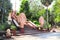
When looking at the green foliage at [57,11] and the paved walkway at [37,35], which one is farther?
the green foliage at [57,11]

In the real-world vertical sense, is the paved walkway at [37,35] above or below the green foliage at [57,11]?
below

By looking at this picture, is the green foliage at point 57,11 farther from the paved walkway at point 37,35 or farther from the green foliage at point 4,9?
the green foliage at point 4,9

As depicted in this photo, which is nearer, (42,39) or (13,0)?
(42,39)

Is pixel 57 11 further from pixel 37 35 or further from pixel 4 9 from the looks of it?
pixel 4 9

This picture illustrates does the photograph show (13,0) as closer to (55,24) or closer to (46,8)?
(46,8)

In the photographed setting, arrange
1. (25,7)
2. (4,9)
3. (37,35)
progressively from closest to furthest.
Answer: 1. (37,35)
2. (4,9)
3. (25,7)

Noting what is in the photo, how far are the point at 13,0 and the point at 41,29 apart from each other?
53 centimetres

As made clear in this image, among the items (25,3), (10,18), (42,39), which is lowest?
(42,39)

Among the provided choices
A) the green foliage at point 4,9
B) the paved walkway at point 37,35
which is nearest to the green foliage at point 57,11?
the paved walkway at point 37,35

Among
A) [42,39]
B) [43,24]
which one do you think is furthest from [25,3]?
[42,39]

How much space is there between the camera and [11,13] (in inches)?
103

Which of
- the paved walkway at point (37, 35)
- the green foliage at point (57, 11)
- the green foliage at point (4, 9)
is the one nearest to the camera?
the paved walkway at point (37, 35)

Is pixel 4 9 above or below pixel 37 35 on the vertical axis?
Result: above

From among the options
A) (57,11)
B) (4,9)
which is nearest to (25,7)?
(4,9)
